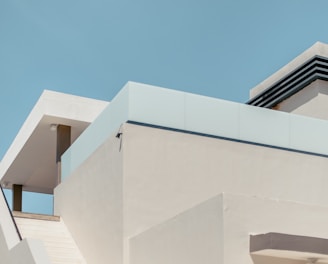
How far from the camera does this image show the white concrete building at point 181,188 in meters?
8.88

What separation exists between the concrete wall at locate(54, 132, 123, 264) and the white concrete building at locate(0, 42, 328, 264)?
2 cm

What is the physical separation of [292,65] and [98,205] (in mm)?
9769

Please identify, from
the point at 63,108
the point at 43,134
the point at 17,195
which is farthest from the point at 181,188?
the point at 17,195

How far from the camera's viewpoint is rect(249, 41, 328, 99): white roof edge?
1930 centimetres

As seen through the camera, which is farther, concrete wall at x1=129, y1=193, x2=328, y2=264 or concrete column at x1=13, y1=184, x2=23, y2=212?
concrete column at x1=13, y1=184, x2=23, y2=212

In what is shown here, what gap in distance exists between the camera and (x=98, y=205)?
12.5 metres

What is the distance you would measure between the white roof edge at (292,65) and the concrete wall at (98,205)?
8.68 meters

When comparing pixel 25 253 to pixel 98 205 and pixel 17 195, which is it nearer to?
pixel 98 205

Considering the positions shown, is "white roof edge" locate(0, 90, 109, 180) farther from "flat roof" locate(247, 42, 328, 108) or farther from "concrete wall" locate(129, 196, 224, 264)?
"flat roof" locate(247, 42, 328, 108)

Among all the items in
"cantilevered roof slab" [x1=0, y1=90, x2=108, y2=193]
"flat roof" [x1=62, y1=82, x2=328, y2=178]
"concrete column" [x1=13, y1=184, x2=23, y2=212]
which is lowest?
"flat roof" [x1=62, y1=82, x2=328, y2=178]

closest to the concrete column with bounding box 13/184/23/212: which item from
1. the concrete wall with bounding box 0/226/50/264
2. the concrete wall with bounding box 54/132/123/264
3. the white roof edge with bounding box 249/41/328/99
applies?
the concrete wall with bounding box 54/132/123/264

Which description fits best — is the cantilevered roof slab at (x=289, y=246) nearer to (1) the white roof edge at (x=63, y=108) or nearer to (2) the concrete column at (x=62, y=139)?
(1) the white roof edge at (x=63, y=108)

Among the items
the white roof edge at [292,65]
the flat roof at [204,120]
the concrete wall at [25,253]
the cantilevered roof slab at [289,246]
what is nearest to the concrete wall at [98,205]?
the flat roof at [204,120]

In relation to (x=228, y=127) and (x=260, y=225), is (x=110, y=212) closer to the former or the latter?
(x=228, y=127)
